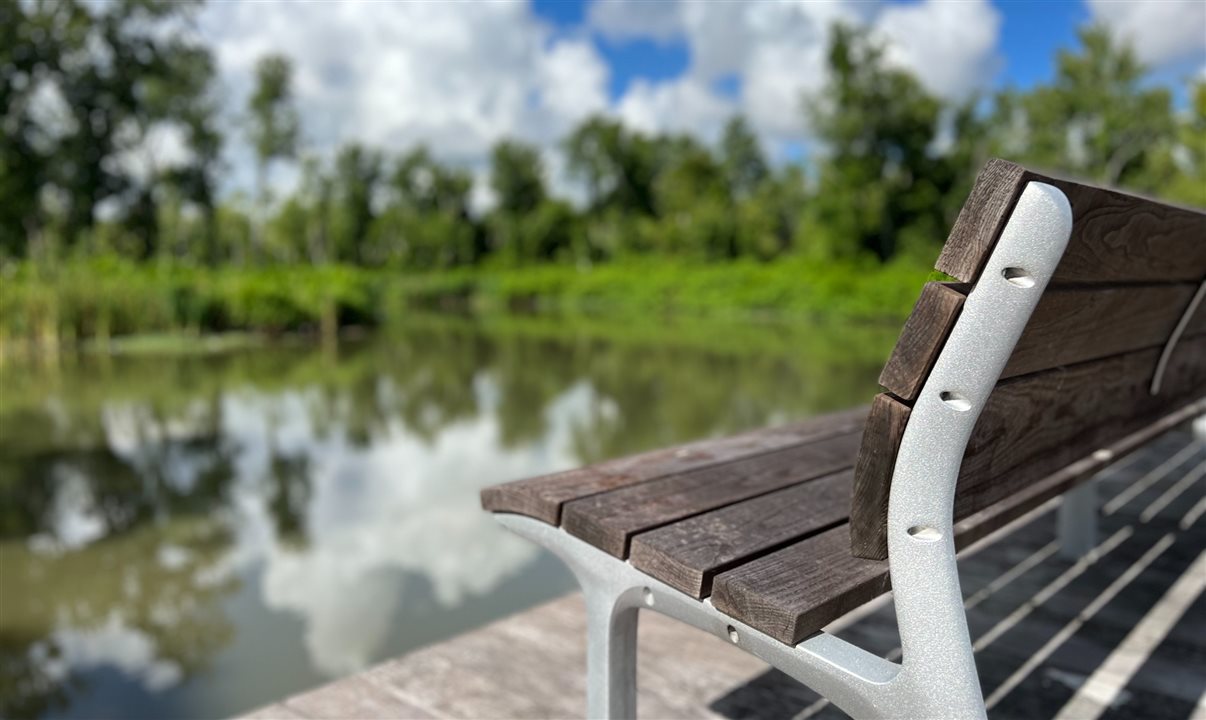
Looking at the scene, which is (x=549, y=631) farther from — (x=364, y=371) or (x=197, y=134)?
(x=197, y=134)

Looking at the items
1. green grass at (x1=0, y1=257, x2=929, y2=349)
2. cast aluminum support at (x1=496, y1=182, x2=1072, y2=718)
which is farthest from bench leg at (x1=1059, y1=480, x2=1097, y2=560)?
green grass at (x1=0, y1=257, x2=929, y2=349)

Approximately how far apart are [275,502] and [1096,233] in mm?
4672

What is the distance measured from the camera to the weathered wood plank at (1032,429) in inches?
38.6

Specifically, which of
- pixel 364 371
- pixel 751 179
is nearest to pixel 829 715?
pixel 364 371

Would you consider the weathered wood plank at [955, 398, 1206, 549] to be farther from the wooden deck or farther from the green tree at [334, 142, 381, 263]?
the green tree at [334, 142, 381, 263]

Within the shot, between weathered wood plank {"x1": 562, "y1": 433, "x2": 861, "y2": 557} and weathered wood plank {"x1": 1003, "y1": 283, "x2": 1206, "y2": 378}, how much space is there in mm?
498

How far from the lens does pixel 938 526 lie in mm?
938

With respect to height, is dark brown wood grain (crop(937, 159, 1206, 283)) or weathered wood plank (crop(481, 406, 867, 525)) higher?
dark brown wood grain (crop(937, 159, 1206, 283))

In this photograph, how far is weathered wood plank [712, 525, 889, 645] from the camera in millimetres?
979

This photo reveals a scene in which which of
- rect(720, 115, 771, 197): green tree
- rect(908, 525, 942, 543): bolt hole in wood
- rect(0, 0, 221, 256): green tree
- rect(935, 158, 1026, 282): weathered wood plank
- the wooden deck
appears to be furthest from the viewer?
rect(720, 115, 771, 197): green tree

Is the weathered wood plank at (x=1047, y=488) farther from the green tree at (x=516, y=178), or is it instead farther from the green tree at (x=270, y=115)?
the green tree at (x=516, y=178)

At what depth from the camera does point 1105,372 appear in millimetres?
1411

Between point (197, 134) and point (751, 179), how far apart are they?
2499cm

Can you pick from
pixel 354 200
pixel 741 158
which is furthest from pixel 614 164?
pixel 354 200
